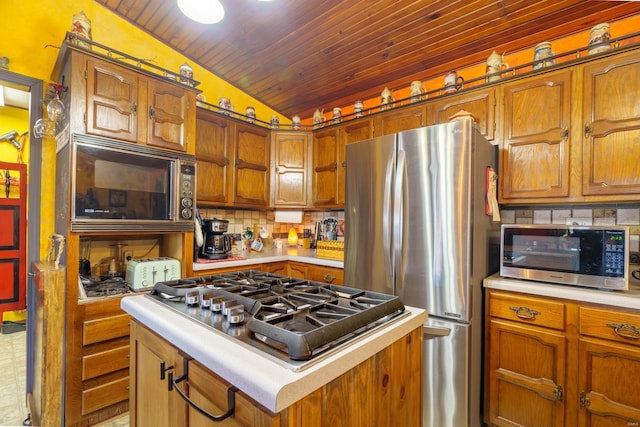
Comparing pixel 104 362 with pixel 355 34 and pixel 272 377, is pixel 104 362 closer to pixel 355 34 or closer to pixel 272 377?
pixel 272 377

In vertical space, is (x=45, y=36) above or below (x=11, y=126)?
above

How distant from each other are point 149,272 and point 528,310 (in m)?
2.30

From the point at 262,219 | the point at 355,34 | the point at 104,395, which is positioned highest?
the point at 355,34

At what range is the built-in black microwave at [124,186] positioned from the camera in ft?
5.33

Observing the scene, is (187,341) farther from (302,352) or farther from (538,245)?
(538,245)

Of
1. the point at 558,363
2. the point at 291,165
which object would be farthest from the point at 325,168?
the point at 558,363

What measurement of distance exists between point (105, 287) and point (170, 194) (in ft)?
2.32

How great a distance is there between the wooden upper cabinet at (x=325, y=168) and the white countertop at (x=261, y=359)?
2.13 m

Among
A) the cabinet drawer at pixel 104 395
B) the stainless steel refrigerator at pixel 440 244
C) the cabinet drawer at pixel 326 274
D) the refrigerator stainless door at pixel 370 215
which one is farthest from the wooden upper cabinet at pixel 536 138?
the cabinet drawer at pixel 104 395

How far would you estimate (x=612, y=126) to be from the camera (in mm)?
1618

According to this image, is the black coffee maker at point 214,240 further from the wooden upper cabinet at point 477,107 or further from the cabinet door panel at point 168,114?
the wooden upper cabinet at point 477,107

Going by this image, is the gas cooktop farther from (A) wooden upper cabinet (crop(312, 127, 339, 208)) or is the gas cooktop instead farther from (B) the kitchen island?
(A) wooden upper cabinet (crop(312, 127, 339, 208))

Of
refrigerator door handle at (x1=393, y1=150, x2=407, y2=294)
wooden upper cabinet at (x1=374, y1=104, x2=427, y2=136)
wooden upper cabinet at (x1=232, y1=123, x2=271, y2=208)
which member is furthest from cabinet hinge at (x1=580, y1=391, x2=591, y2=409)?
wooden upper cabinet at (x1=232, y1=123, x2=271, y2=208)

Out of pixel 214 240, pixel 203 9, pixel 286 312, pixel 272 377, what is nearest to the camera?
pixel 272 377
